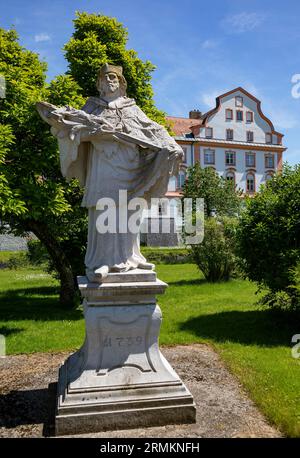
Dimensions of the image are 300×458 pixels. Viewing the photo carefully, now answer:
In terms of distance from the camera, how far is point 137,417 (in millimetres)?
4031

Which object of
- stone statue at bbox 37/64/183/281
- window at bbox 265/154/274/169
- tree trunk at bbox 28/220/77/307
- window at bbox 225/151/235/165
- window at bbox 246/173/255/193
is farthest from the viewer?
window at bbox 265/154/274/169

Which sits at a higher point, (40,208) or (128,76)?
(128,76)

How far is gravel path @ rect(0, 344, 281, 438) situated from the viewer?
3951 mm

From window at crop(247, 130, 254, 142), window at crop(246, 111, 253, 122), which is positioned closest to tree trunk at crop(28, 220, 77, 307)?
window at crop(247, 130, 254, 142)

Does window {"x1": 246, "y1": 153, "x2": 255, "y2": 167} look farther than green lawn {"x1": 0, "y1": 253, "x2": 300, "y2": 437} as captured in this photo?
Yes

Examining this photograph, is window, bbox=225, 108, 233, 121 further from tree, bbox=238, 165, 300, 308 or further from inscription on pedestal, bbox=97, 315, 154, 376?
inscription on pedestal, bbox=97, 315, 154, 376

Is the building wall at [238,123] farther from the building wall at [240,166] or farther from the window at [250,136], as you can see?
the building wall at [240,166]

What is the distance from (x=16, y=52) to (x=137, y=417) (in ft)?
33.2

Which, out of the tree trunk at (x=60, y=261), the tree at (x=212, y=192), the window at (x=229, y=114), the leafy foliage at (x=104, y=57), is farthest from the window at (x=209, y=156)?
the tree trunk at (x=60, y=261)

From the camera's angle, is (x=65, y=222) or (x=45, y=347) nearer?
(x=45, y=347)

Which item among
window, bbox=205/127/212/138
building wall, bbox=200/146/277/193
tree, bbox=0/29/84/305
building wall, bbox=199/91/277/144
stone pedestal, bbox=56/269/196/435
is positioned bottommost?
stone pedestal, bbox=56/269/196/435

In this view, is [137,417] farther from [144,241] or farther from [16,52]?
[144,241]

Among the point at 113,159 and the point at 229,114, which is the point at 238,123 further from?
the point at 113,159
